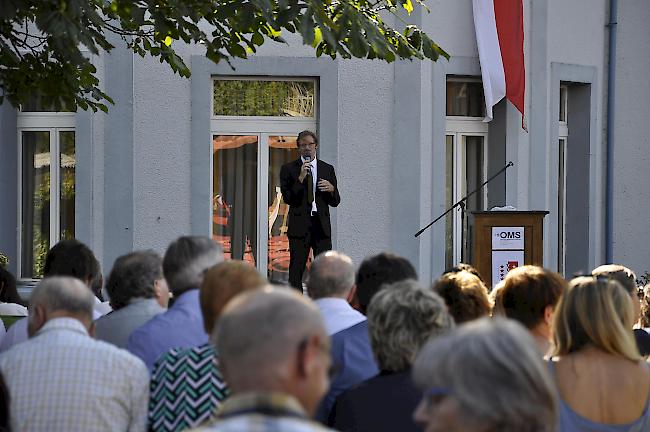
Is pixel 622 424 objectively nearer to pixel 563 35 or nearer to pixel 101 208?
pixel 101 208

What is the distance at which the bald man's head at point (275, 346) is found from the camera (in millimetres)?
2461

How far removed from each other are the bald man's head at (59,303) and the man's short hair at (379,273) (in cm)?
169

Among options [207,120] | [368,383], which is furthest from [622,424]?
[207,120]

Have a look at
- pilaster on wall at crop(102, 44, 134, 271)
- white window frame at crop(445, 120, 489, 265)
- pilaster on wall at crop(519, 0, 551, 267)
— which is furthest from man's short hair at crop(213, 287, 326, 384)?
pilaster on wall at crop(519, 0, 551, 267)

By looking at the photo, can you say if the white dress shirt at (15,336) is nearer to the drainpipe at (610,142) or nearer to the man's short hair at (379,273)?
the man's short hair at (379,273)

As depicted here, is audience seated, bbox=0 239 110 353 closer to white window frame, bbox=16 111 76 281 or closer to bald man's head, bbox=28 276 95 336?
bald man's head, bbox=28 276 95 336

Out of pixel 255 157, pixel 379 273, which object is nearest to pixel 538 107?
pixel 255 157

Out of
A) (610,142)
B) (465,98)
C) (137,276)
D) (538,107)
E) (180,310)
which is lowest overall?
(180,310)

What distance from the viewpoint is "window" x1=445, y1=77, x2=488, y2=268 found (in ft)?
46.2

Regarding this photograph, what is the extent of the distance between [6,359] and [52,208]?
946 centimetres

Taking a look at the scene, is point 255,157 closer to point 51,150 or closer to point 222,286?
point 51,150

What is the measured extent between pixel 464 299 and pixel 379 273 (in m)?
0.45

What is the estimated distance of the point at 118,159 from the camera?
12.9m

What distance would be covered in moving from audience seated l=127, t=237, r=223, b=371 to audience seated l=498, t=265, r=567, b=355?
1327 millimetres
